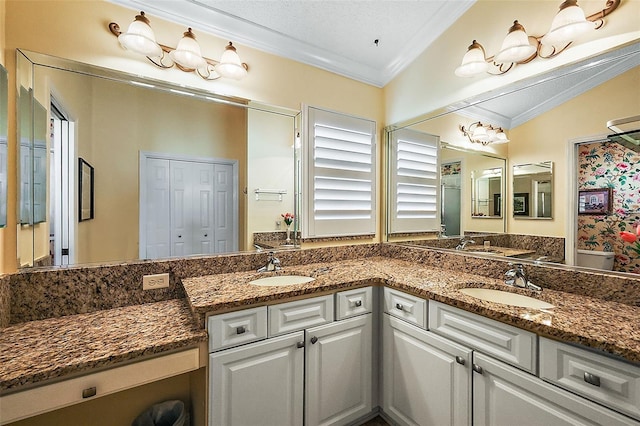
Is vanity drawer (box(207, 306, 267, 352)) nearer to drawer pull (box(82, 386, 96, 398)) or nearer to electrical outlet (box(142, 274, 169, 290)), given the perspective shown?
drawer pull (box(82, 386, 96, 398))

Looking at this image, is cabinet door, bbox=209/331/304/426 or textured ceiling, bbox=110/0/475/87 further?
textured ceiling, bbox=110/0/475/87

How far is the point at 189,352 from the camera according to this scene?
1.14 metres

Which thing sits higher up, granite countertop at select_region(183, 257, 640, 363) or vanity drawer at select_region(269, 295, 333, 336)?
granite countertop at select_region(183, 257, 640, 363)

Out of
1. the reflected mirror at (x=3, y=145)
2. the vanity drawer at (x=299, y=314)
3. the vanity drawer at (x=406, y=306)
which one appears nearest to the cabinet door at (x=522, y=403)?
the vanity drawer at (x=406, y=306)

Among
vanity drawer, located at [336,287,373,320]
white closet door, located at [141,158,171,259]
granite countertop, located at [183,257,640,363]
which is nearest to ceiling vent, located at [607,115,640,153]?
granite countertop, located at [183,257,640,363]

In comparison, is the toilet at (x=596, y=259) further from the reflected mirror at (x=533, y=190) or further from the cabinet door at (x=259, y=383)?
the cabinet door at (x=259, y=383)

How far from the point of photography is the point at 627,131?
120 centimetres

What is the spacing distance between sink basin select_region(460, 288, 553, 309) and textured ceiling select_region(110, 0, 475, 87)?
1.73 metres

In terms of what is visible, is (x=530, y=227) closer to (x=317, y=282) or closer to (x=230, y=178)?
(x=317, y=282)

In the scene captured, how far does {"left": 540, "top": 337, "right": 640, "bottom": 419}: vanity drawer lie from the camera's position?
84 cm

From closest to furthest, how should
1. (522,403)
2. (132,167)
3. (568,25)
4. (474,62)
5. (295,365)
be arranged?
(522,403)
(568,25)
(295,365)
(132,167)
(474,62)

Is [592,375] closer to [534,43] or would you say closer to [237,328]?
[237,328]

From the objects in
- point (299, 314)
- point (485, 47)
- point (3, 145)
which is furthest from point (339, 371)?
point (485, 47)

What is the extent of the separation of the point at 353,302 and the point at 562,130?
142 cm
